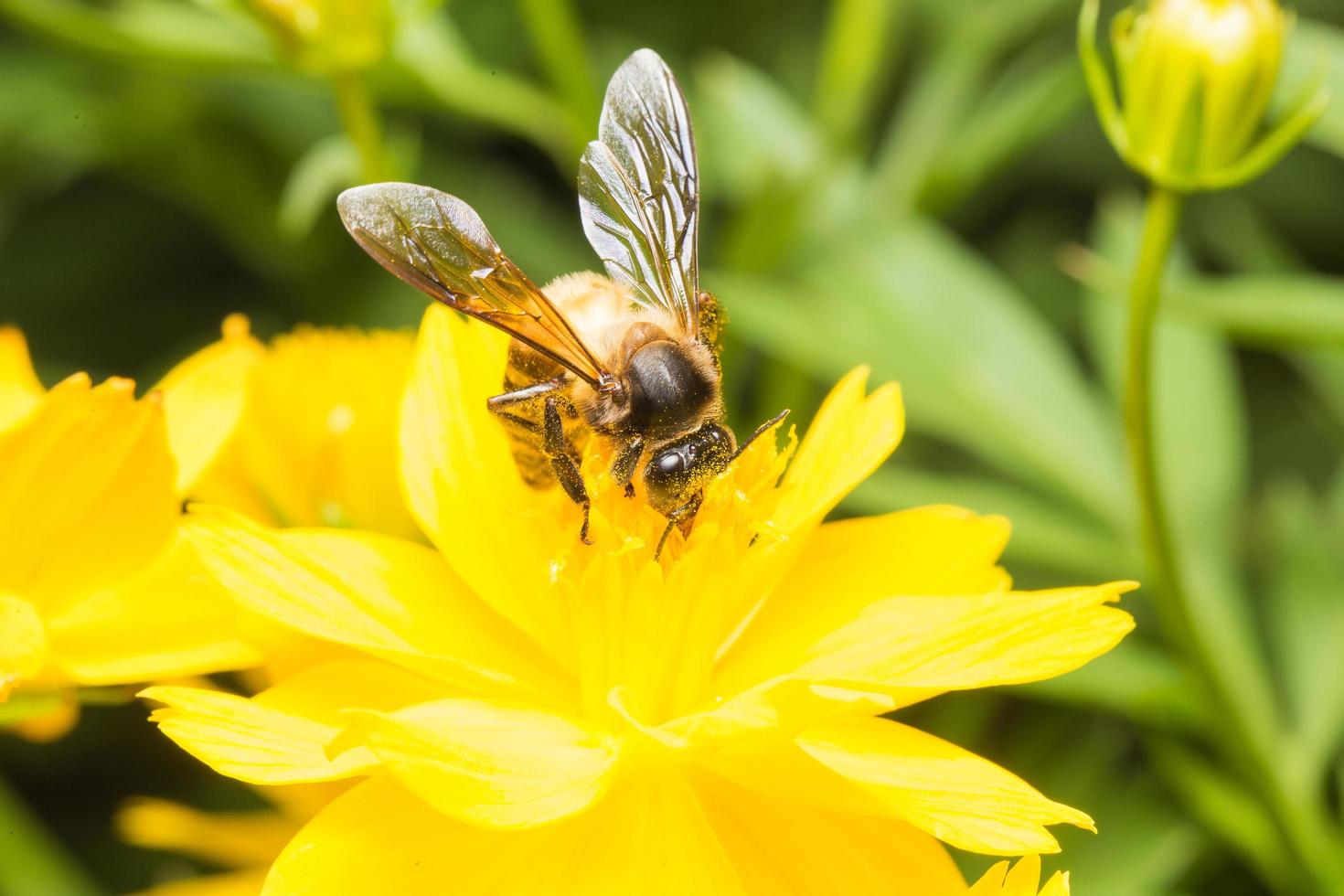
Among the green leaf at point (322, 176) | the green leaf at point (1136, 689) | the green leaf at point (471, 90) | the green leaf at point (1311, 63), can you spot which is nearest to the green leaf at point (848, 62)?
the green leaf at point (471, 90)

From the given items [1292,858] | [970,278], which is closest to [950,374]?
[970,278]

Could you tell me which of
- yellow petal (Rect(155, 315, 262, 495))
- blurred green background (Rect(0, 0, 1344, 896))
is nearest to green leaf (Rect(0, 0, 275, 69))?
blurred green background (Rect(0, 0, 1344, 896))

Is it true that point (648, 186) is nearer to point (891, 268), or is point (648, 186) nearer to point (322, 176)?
point (322, 176)

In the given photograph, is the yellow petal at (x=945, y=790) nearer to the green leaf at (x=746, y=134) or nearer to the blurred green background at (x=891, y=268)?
the blurred green background at (x=891, y=268)

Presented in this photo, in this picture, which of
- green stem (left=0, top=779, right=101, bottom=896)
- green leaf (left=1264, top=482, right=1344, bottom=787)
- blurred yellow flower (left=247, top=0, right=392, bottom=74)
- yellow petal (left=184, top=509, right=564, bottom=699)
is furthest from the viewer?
green leaf (left=1264, top=482, right=1344, bottom=787)

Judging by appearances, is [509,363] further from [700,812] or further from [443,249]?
[700,812]

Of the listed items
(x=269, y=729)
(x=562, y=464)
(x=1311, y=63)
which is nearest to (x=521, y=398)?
(x=562, y=464)

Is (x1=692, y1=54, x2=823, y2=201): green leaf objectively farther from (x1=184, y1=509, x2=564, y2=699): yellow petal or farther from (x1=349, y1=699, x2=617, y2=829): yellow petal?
(x1=349, y1=699, x2=617, y2=829): yellow petal
